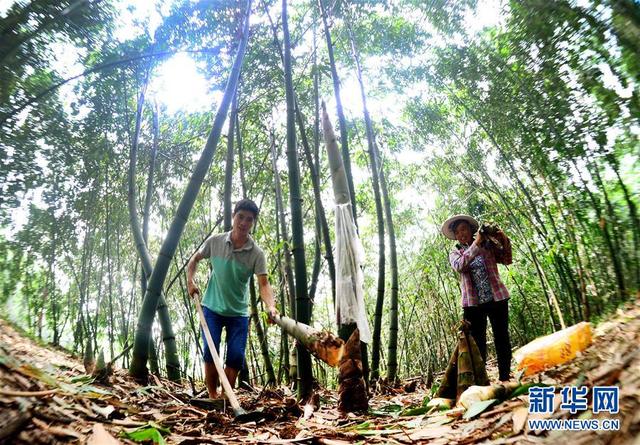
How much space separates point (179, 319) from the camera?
9.27 metres

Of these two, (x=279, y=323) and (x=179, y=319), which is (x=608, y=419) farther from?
(x=179, y=319)

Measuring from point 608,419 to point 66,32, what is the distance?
2746mm

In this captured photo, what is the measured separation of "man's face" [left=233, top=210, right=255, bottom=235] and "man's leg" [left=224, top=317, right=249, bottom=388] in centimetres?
69

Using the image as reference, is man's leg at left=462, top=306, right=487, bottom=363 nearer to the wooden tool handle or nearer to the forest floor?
the forest floor

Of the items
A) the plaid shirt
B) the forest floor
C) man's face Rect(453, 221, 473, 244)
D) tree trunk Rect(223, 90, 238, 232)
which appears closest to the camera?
the forest floor

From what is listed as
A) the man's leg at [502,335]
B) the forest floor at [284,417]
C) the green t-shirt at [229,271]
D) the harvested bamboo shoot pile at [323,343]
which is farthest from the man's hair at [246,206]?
the man's leg at [502,335]

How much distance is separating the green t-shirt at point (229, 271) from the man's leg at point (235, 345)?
0.23 ft

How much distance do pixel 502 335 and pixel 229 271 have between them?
2.15 metres

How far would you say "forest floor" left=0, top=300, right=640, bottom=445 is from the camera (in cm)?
102

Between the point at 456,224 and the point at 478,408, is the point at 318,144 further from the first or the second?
the point at 478,408

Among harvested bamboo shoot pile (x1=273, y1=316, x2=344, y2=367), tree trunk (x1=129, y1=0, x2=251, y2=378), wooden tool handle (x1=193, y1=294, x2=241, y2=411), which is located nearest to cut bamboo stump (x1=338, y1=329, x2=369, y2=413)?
harvested bamboo shoot pile (x1=273, y1=316, x2=344, y2=367)

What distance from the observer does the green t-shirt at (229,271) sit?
9.21 ft

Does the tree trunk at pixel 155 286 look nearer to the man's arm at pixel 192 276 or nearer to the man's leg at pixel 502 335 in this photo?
the man's arm at pixel 192 276

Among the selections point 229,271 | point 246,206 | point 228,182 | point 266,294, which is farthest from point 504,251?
point 228,182
